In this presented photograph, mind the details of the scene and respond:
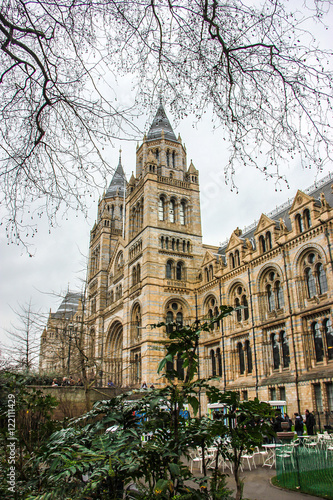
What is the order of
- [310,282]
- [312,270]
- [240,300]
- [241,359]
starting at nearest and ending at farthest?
[312,270], [310,282], [241,359], [240,300]

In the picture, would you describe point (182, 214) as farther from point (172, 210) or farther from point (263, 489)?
point (263, 489)

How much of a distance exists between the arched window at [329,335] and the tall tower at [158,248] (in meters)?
12.6

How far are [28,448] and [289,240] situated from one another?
20069 millimetres

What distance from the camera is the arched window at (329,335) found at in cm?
1989

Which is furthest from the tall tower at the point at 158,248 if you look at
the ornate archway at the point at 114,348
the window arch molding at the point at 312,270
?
the window arch molding at the point at 312,270

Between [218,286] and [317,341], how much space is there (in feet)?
34.7

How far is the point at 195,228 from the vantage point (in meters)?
35.2

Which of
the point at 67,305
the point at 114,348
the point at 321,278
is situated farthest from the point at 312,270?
the point at 67,305

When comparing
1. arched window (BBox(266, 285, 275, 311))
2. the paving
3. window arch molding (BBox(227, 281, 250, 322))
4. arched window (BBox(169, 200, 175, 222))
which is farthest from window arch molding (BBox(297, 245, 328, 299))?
arched window (BBox(169, 200, 175, 222))

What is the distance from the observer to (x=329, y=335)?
20.1 meters

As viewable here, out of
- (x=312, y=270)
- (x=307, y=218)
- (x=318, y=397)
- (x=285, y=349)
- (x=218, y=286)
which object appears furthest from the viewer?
(x=218, y=286)

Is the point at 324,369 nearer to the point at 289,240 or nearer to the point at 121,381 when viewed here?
the point at 289,240

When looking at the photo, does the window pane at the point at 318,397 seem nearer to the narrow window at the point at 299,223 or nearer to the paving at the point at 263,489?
the narrow window at the point at 299,223

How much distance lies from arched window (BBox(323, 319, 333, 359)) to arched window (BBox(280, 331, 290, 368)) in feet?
9.84
